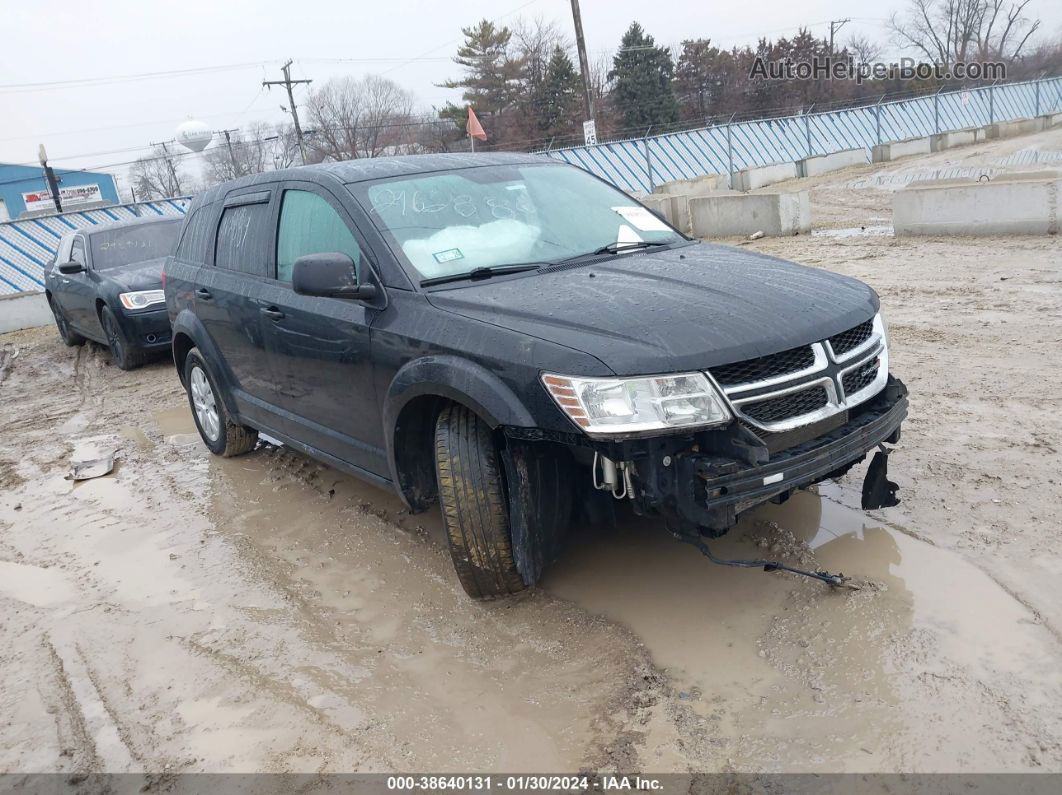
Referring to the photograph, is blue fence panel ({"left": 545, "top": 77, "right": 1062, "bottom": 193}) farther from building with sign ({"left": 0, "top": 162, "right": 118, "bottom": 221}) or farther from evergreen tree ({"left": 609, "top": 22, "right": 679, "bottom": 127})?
building with sign ({"left": 0, "top": 162, "right": 118, "bottom": 221})

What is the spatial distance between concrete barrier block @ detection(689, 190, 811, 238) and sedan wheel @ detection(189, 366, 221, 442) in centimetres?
1059

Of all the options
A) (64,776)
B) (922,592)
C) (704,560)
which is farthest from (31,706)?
(922,592)

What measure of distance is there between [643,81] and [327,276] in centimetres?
5259

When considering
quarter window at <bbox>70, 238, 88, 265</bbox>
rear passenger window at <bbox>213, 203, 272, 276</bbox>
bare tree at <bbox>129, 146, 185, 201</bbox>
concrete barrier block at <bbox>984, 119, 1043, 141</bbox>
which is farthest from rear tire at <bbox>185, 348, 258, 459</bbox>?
bare tree at <bbox>129, 146, 185, 201</bbox>

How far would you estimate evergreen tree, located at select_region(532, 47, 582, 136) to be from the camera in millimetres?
52406

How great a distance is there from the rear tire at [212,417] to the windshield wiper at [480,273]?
2.57 metres

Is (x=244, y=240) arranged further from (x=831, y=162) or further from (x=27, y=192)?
(x=27, y=192)

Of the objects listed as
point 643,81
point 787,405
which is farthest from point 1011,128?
point 787,405

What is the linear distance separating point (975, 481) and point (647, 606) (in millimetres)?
1909

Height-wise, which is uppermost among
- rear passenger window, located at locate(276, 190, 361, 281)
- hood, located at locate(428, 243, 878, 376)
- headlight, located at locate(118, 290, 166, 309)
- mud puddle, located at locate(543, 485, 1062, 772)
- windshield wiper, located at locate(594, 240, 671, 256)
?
rear passenger window, located at locate(276, 190, 361, 281)

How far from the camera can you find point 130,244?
10.7m

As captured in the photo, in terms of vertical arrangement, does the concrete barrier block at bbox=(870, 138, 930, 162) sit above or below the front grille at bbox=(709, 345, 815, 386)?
below

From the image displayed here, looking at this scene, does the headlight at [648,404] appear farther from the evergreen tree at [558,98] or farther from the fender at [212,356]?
the evergreen tree at [558,98]

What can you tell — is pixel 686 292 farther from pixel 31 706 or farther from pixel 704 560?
pixel 31 706
